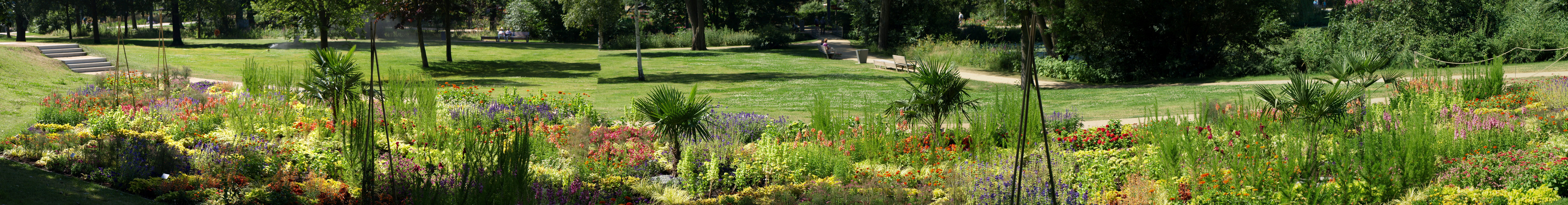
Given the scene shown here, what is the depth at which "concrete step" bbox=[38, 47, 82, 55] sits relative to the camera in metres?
21.6

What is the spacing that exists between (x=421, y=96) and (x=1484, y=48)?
1892cm

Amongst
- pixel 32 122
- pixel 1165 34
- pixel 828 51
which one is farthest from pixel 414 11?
pixel 1165 34

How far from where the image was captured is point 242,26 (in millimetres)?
49812

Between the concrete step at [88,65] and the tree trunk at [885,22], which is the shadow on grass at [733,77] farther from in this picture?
the tree trunk at [885,22]

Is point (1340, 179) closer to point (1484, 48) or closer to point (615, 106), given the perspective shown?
point (615, 106)

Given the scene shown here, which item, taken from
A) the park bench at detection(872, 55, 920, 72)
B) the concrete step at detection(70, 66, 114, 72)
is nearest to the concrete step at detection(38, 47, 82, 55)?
the concrete step at detection(70, 66, 114, 72)

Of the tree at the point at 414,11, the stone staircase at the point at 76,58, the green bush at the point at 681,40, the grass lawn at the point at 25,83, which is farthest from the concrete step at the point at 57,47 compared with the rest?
the green bush at the point at 681,40

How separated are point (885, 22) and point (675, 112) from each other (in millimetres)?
26291

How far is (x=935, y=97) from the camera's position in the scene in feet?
25.6

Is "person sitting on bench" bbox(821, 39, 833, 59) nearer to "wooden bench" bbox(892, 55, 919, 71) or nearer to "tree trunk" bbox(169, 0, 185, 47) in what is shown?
"wooden bench" bbox(892, 55, 919, 71)

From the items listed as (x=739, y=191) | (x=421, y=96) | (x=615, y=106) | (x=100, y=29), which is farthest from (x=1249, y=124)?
(x=100, y=29)

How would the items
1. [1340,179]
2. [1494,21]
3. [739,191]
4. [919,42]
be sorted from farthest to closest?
[919,42]
[1494,21]
[739,191]
[1340,179]

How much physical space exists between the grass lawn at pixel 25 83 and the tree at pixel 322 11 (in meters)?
3.50

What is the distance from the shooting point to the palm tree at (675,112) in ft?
21.0
